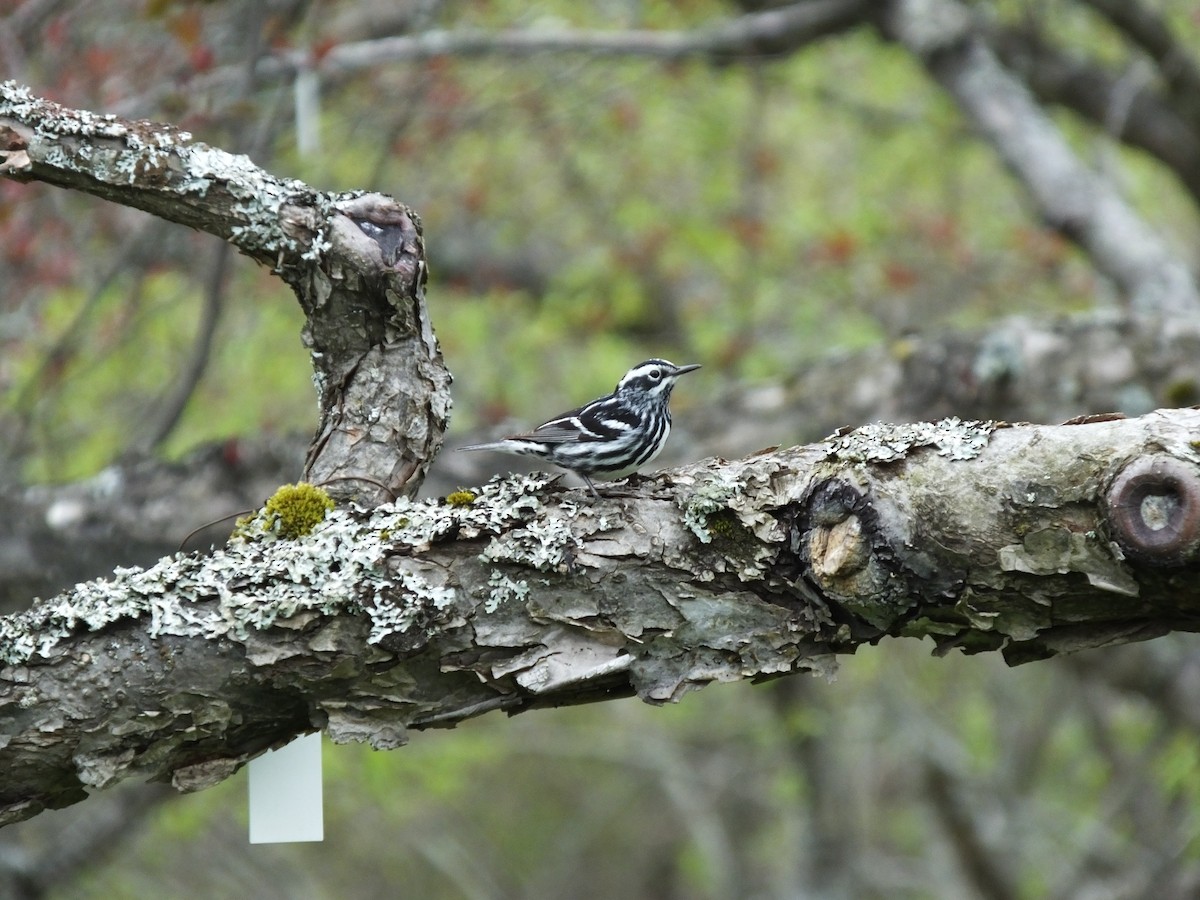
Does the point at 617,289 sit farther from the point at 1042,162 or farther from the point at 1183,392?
the point at 1183,392

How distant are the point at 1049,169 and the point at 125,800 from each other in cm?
621

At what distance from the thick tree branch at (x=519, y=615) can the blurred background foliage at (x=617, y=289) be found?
3381mm

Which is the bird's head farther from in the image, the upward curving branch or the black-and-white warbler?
the upward curving branch

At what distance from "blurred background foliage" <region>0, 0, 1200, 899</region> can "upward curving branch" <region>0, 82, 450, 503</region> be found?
263 cm

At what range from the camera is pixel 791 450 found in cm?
268

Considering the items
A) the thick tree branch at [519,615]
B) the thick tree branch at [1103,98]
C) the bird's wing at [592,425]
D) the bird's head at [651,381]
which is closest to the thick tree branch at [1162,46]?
the thick tree branch at [1103,98]

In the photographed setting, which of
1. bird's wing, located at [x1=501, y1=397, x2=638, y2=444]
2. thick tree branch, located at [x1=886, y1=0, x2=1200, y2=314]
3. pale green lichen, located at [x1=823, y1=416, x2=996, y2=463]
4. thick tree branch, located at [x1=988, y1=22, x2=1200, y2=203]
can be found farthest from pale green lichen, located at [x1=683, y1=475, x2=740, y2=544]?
→ thick tree branch, located at [x1=988, y1=22, x2=1200, y2=203]

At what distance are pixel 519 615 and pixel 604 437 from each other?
1503mm

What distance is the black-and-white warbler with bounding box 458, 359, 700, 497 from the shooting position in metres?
3.98

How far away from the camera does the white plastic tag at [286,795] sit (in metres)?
2.84

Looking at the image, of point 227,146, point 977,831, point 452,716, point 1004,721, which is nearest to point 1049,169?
point 227,146

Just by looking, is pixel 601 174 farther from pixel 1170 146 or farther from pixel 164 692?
pixel 164 692

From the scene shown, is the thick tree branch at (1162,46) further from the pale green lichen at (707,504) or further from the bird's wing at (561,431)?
the pale green lichen at (707,504)

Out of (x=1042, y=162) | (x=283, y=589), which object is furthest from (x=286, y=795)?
(x=1042, y=162)
